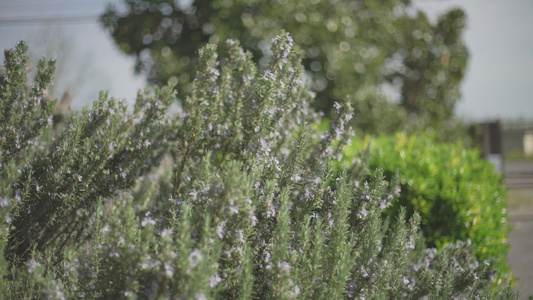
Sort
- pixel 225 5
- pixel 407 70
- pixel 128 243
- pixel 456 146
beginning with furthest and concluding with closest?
pixel 407 70 < pixel 225 5 < pixel 456 146 < pixel 128 243

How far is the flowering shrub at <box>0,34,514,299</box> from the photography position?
240 cm

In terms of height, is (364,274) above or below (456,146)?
below

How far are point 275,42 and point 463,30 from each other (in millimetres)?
13864

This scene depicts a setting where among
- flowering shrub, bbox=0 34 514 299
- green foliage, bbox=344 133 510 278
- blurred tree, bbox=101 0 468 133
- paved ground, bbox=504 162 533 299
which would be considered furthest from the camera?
blurred tree, bbox=101 0 468 133

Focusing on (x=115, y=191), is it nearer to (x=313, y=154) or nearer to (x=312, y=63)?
(x=313, y=154)

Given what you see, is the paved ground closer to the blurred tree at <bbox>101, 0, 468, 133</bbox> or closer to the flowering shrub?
the flowering shrub

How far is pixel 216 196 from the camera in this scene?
230 centimetres

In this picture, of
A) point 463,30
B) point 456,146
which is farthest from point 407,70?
point 456,146

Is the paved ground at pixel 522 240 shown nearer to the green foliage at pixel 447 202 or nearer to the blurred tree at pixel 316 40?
the green foliage at pixel 447 202

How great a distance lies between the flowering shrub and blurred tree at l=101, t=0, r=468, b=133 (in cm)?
695

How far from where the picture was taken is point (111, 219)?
2.24 m

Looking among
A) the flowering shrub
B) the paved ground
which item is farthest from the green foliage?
the flowering shrub

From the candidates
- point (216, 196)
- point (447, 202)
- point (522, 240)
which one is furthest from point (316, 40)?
point (216, 196)

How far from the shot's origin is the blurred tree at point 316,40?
11219 millimetres
